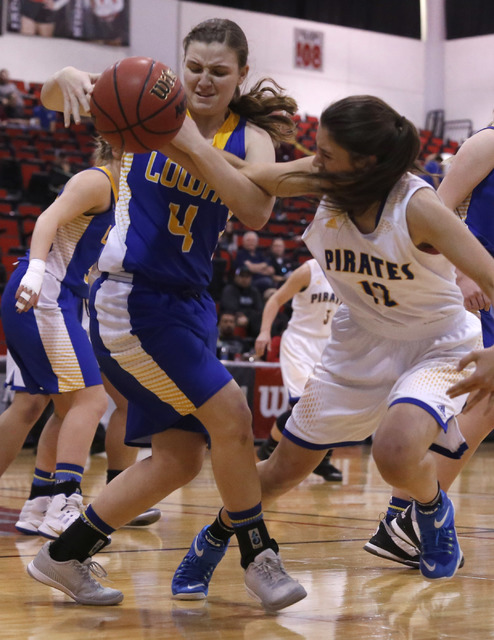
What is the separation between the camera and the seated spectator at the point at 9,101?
1652cm

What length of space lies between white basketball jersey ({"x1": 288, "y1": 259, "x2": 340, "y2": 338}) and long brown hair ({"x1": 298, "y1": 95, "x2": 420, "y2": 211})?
4364mm

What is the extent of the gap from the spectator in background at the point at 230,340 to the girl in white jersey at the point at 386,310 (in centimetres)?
719

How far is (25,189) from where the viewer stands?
14.7m

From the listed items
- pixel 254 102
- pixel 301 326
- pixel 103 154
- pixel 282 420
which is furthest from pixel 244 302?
pixel 254 102

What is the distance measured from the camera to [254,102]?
3.25 m

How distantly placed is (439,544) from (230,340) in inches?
315

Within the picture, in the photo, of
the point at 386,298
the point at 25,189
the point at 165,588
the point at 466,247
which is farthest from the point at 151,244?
the point at 25,189

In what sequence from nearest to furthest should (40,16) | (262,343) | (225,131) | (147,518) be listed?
1. (225,131)
2. (147,518)
3. (262,343)
4. (40,16)

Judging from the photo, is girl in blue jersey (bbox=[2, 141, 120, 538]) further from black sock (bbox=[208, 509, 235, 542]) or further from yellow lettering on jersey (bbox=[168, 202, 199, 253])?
yellow lettering on jersey (bbox=[168, 202, 199, 253])

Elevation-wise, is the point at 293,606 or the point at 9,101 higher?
the point at 293,606

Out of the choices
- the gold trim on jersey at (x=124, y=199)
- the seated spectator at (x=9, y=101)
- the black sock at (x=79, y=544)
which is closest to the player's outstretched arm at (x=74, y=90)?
the gold trim on jersey at (x=124, y=199)

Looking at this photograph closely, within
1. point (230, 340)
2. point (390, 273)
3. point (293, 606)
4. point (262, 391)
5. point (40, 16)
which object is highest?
point (390, 273)

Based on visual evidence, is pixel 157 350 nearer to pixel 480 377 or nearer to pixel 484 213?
pixel 480 377

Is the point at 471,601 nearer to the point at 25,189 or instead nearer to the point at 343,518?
the point at 343,518
